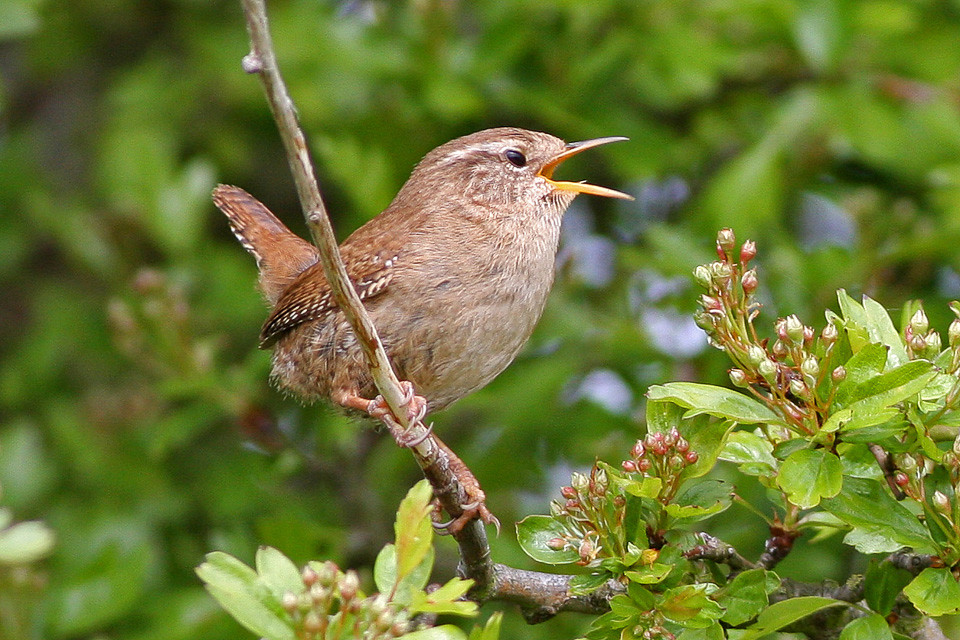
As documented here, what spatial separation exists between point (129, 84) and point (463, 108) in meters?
1.93

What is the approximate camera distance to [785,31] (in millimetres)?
4656

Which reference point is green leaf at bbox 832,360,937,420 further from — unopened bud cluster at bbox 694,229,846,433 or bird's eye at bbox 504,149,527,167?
bird's eye at bbox 504,149,527,167

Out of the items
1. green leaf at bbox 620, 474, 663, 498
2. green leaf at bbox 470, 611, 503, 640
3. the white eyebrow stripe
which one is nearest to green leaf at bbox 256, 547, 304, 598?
green leaf at bbox 470, 611, 503, 640

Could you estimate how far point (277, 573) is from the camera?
6.59 ft

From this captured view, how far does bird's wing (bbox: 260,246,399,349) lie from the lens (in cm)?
308

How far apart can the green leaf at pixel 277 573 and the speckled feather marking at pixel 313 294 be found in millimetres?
1106

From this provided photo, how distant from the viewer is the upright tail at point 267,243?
156 inches

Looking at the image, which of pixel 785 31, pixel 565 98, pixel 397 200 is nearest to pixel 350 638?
pixel 397 200

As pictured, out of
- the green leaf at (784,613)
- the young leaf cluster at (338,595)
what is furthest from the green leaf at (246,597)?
the green leaf at (784,613)

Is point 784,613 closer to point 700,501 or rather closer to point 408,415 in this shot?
point 700,501

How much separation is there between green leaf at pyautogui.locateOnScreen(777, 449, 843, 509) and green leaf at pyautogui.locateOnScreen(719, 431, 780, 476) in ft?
0.45

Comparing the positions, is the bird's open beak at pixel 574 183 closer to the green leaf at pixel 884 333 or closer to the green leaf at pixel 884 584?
the green leaf at pixel 884 333

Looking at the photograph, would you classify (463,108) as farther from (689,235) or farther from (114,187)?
(114,187)

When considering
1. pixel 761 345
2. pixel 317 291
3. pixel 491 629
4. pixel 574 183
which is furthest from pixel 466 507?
pixel 574 183
